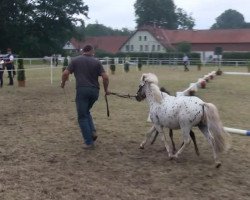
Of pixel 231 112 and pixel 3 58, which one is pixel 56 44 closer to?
pixel 3 58

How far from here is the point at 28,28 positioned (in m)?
46.9

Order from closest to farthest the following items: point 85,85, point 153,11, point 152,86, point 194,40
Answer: point 152,86 < point 85,85 < point 194,40 < point 153,11

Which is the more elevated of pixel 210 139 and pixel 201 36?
pixel 201 36

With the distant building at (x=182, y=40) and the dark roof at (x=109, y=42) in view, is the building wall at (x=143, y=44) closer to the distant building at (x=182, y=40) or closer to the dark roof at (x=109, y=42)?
the distant building at (x=182, y=40)

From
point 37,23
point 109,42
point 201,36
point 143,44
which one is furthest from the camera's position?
point 109,42

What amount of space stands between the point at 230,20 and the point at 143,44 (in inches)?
2754

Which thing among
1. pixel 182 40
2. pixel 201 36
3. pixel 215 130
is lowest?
pixel 215 130

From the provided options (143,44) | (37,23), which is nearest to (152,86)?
(37,23)

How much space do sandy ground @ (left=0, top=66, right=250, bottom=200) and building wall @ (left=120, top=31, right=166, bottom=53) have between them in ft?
250

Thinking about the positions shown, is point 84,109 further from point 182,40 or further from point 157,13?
point 157,13

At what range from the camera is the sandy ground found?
545 cm

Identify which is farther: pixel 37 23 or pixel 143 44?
pixel 143 44

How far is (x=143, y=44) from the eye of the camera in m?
87.4

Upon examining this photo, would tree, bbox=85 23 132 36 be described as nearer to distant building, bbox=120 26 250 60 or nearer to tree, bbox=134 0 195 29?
tree, bbox=134 0 195 29
